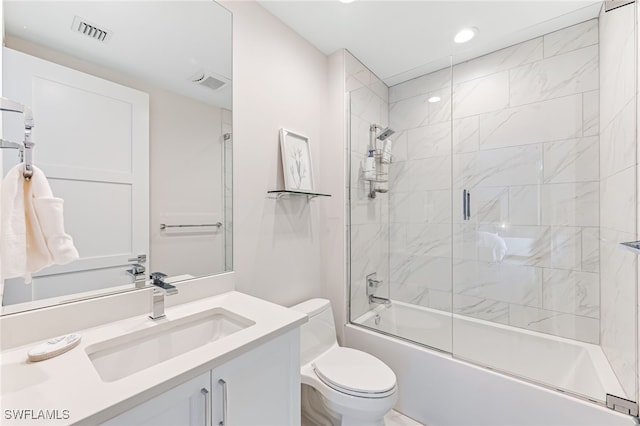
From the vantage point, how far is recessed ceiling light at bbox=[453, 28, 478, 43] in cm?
184

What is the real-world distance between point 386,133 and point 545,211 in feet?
4.29

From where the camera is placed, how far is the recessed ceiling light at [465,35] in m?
1.84

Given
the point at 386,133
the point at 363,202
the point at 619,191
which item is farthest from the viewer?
the point at 386,133

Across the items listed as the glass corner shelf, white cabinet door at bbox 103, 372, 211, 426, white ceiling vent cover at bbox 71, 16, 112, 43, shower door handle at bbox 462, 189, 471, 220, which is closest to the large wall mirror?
white ceiling vent cover at bbox 71, 16, 112, 43

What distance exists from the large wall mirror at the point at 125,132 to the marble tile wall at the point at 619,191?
1944 mm

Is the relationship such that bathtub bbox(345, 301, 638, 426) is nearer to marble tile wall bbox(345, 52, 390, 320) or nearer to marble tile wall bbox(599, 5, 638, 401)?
marble tile wall bbox(599, 5, 638, 401)

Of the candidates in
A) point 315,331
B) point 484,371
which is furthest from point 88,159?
point 484,371

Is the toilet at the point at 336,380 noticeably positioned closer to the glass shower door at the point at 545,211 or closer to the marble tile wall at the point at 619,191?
the glass shower door at the point at 545,211

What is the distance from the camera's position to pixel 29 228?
699mm

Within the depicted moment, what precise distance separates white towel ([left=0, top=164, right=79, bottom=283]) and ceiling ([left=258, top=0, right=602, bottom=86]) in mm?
1567

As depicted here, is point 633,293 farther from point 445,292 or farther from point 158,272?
point 158,272

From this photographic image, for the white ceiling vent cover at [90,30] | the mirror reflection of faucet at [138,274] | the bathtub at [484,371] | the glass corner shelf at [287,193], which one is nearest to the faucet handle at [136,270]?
the mirror reflection of faucet at [138,274]

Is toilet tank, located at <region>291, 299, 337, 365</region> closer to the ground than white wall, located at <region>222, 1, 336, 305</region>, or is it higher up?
closer to the ground

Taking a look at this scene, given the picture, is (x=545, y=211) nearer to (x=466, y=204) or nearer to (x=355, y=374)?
(x=466, y=204)
